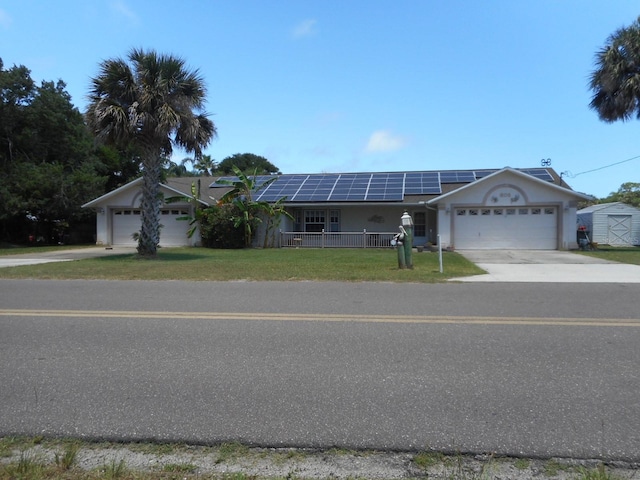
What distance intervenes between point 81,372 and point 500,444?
392 cm

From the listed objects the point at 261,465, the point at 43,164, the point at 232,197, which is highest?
the point at 43,164

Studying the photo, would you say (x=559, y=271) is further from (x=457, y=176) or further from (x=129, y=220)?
(x=129, y=220)

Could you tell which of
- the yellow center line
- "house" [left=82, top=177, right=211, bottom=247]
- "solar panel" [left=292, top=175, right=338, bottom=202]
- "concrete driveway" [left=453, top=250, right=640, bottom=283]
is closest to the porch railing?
"solar panel" [left=292, top=175, right=338, bottom=202]

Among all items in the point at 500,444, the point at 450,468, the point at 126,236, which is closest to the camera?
the point at 450,468

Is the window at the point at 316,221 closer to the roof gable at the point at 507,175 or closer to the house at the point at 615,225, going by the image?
the roof gable at the point at 507,175

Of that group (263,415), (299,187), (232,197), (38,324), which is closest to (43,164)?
(232,197)

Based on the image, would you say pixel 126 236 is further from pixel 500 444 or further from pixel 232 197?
pixel 500 444

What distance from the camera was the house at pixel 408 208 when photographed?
23375 mm

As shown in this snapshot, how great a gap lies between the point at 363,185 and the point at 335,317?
2145cm

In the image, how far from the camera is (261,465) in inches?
121

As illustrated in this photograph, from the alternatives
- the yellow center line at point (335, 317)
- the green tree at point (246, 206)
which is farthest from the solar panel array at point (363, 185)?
the yellow center line at point (335, 317)

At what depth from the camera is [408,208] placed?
2628 cm

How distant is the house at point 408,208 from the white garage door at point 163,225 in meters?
0.06

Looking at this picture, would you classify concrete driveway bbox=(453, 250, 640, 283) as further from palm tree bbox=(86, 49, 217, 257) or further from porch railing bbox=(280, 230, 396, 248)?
palm tree bbox=(86, 49, 217, 257)
